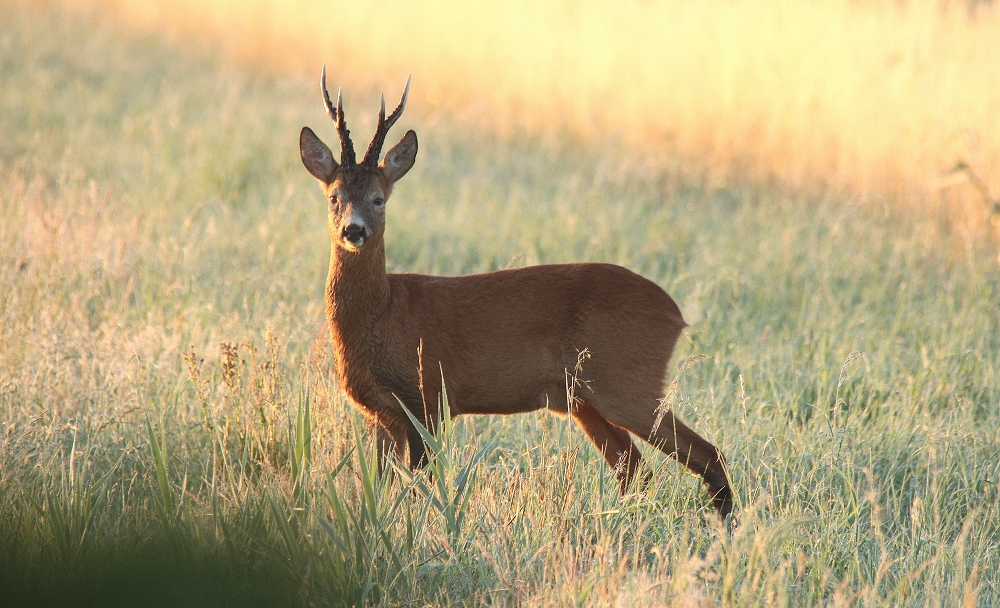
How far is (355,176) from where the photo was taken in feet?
13.8

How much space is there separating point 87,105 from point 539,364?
745 centimetres

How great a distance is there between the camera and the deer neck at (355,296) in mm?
4176

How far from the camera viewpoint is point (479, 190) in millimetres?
8570

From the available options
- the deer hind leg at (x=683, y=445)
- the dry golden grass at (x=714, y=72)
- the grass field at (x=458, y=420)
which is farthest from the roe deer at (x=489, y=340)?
the dry golden grass at (x=714, y=72)

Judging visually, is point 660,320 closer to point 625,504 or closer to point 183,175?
point 625,504

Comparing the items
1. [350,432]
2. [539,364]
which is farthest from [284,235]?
[539,364]

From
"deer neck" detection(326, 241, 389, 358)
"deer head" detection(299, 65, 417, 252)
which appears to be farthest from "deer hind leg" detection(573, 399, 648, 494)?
"deer head" detection(299, 65, 417, 252)

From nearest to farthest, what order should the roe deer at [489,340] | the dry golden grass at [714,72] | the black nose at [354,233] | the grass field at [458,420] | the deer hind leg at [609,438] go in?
the grass field at [458,420], the black nose at [354,233], the roe deer at [489,340], the deer hind leg at [609,438], the dry golden grass at [714,72]

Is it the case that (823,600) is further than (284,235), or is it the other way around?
(284,235)

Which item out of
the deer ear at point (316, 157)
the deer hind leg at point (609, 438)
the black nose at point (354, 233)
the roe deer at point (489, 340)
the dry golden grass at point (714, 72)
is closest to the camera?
the black nose at point (354, 233)

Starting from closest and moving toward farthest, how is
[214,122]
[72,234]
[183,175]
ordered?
[72,234], [183,175], [214,122]

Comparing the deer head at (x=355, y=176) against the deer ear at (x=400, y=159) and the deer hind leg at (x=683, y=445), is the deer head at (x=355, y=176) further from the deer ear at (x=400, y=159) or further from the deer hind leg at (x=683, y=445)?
the deer hind leg at (x=683, y=445)

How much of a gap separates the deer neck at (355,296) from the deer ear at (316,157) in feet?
1.16

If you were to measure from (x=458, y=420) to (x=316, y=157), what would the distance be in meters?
1.38
